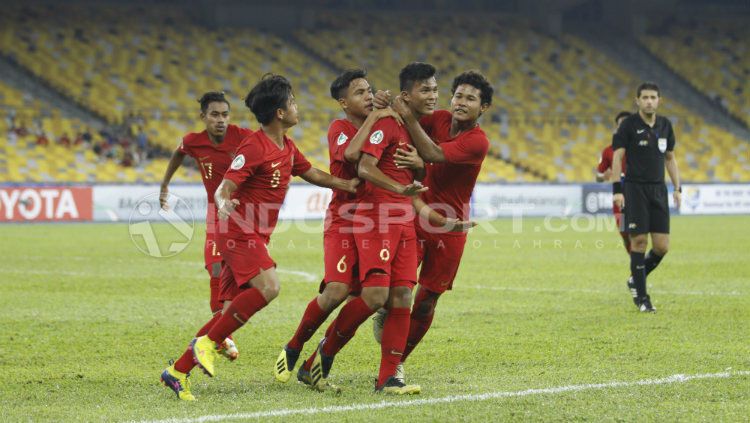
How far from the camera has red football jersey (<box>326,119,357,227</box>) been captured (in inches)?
283

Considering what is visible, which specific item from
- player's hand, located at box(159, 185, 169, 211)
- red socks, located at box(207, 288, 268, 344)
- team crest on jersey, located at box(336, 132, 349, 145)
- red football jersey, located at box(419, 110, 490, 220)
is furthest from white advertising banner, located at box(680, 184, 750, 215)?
red socks, located at box(207, 288, 268, 344)

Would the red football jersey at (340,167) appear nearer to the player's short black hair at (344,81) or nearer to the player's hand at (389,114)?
the player's short black hair at (344,81)

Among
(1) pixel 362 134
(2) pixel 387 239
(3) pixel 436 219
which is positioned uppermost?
(1) pixel 362 134

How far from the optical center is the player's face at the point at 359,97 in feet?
24.2

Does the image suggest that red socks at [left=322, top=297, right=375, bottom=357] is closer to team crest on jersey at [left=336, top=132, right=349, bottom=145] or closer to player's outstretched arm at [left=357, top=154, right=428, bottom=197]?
player's outstretched arm at [left=357, top=154, right=428, bottom=197]

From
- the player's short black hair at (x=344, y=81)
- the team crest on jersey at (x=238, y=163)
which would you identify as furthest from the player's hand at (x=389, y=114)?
the team crest on jersey at (x=238, y=163)

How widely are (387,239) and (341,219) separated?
0.40 m

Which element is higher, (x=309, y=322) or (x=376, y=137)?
(x=376, y=137)

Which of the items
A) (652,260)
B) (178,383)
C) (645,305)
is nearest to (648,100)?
(652,260)

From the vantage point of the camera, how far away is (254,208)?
278 inches

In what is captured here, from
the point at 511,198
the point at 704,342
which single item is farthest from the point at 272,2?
the point at 704,342

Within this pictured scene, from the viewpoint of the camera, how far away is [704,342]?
8.96 meters

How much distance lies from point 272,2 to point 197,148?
35255mm

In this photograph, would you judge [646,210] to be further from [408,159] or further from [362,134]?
[362,134]
